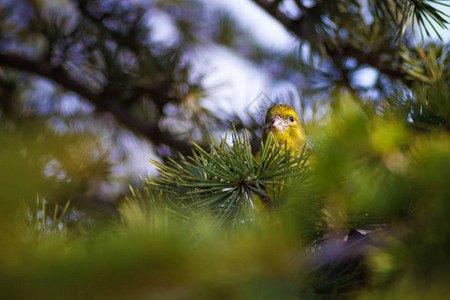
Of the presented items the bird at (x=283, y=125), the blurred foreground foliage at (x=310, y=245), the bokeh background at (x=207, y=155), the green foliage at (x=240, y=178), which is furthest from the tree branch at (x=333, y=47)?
the blurred foreground foliage at (x=310, y=245)

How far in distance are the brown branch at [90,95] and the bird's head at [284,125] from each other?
48 cm

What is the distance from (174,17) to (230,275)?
2.47m

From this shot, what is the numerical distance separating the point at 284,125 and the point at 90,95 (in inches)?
39.2

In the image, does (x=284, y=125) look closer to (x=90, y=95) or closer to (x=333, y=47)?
(x=333, y=47)

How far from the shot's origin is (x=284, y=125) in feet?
6.31

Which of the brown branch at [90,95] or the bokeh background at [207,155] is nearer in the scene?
the bokeh background at [207,155]

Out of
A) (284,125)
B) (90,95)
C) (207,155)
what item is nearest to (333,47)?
(284,125)

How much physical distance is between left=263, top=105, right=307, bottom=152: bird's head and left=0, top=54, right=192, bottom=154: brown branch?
0.48 meters

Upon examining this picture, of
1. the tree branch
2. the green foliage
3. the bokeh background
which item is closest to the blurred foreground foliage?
the bokeh background

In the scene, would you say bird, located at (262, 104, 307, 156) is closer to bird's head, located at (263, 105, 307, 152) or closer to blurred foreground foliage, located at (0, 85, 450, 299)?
bird's head, located at (263, 105, 307, 152)

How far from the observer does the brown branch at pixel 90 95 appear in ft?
6.73

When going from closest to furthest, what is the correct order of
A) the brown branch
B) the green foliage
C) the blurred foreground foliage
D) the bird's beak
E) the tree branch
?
the blurred foreground foliage → the green foliage → the tree branch → the bird's beak → the brown branch

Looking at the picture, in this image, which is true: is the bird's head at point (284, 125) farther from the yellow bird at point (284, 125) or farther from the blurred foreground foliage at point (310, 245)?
the blurred foreground foliage at point (310, 245)

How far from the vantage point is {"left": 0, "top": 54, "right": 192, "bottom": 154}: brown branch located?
205 centimetres
